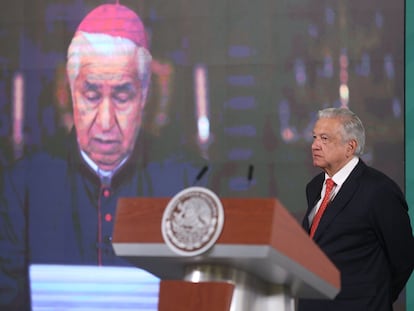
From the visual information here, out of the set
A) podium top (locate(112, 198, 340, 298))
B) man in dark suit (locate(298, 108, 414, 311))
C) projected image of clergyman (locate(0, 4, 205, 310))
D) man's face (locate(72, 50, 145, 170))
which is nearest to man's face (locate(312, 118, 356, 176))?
man in dark suit (locate(298, 108, 414, 311))

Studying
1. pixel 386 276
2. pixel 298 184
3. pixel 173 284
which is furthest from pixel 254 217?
pixel 298 184

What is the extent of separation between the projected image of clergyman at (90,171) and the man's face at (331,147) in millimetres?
1885

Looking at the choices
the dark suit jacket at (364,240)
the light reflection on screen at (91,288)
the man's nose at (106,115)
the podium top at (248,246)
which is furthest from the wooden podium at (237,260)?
the man's nose at (106,115)

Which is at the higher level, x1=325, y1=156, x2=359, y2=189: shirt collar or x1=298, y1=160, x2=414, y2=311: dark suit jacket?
x1=325, y1=156, x2=359, y2=189: shirt collar

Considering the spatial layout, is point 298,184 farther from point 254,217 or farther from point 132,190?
point 254,217

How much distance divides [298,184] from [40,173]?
1.54 metres

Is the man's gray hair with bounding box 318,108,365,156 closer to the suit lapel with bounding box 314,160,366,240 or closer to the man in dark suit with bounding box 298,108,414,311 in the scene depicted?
the man in dark suit with bounding box 298,108,414,311

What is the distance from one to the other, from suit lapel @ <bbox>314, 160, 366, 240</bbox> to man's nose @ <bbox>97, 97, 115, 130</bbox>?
2208 millimetres

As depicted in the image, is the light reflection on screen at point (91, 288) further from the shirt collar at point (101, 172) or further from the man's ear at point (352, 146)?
the man's ear at point (352, 146)

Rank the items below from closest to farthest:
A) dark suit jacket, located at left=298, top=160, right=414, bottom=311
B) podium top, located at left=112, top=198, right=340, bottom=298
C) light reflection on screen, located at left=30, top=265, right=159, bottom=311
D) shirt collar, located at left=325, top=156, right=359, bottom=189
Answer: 1. podium top, located at left=112, top=198, right=340, bottom=298
2. dark suit jacket, located at left=298, top=160, right=414, bottom=311
3. shirt collar, located at left=325, top=156, right=359, bottom=189
4. light reflection on screen, located at left=30, top=265, right=159, bottom=311

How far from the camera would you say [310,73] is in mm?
4430

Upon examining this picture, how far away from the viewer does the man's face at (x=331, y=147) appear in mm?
2691

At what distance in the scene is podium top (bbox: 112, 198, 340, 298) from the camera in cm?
150

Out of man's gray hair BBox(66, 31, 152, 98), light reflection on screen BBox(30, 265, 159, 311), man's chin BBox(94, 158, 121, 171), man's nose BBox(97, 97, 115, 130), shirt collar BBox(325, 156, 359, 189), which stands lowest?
light reflection on screen BBox(30, 265, 159, 311)
